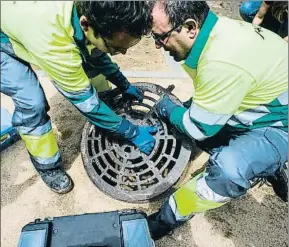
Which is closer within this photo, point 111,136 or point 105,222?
point 105,222

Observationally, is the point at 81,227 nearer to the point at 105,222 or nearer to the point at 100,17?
the point at 105,222

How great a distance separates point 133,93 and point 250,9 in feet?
4.30

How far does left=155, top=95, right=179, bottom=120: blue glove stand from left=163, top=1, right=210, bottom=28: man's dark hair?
77 cm

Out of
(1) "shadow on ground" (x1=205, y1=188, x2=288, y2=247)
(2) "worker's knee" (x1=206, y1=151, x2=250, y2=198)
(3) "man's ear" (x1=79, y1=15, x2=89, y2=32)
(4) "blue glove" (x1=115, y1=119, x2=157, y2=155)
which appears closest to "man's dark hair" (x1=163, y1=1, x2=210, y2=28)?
(3) "man's ear" (x1=79, y1=15, x2=89, y2=32)

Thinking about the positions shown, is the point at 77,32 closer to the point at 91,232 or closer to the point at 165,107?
the point at 165,107

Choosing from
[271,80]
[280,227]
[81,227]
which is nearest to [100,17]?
[271,80]

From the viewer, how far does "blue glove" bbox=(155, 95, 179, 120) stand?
8.58 ft

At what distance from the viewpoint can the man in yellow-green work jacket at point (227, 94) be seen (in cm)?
192

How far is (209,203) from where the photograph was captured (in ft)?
7.34

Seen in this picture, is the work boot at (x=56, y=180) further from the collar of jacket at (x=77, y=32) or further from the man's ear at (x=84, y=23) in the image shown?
the man's ear at (x=84, y=23)

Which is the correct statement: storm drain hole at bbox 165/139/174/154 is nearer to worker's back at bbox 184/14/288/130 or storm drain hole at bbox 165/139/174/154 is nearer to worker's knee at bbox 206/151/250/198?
worker's knee at bbox 206/151/250/198

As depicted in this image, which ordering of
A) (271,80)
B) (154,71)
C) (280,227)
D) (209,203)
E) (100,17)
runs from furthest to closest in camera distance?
(154,71) < (280,227) < (209,203) < (271,80) < (100,17)

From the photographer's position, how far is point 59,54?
2.07m

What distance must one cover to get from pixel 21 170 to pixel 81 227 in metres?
1.01
